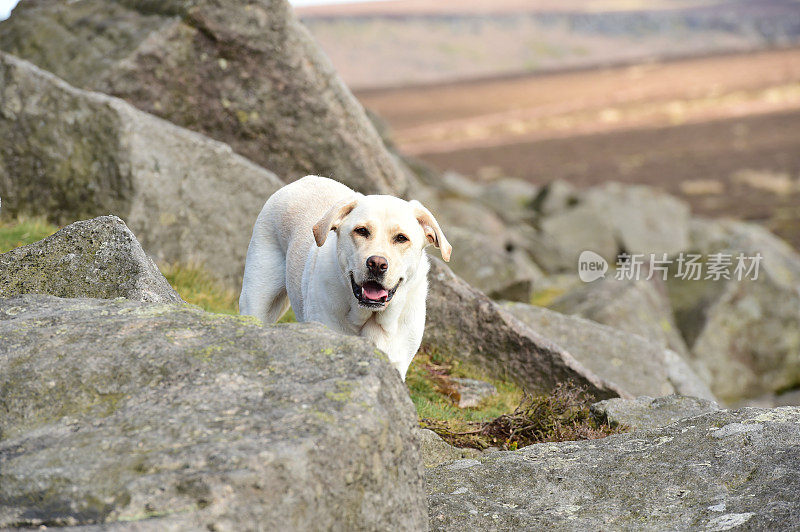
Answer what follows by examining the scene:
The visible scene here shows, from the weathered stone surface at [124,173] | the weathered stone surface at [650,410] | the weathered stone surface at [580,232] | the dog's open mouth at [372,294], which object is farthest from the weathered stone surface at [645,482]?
the weathered stone surface at [580,232]

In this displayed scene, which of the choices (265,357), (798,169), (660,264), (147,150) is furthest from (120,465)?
(798,169)

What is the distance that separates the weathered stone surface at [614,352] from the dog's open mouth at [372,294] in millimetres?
4723

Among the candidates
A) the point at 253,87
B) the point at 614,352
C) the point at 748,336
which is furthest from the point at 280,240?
the point at 748,336

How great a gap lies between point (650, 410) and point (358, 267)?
8.75 ft

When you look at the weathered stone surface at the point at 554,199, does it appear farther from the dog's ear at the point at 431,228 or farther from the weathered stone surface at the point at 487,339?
the dog's ear at the point at 431,228

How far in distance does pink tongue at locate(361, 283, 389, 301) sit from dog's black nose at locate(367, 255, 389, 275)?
0.12 metres

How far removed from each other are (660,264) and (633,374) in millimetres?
7201

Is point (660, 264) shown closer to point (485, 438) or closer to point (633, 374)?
point (633, 374)

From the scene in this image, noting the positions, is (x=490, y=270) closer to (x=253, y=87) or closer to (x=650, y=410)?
(x=253, y=87)

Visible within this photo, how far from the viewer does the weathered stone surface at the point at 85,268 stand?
516 centimetres

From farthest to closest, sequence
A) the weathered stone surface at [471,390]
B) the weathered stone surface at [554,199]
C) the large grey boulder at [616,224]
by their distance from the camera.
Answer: the weathered stone surface at [554,199], the large grey boulder at [616,224], the weathered stone surface at [471,390]

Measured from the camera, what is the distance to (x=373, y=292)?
559 centimetres

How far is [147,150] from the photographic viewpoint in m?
9.55

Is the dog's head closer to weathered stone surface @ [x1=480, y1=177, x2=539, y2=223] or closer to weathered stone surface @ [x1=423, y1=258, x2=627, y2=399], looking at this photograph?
weathered stone surface @ [x1=423, y1=258, x2=627, y2=399]
